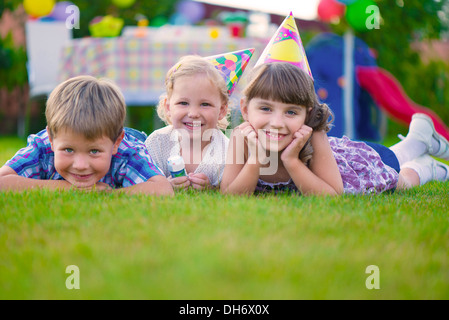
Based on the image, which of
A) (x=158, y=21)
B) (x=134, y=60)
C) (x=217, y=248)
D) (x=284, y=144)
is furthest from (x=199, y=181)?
(x=158, y=21)

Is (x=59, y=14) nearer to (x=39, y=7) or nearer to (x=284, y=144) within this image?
(x=39, y=7)

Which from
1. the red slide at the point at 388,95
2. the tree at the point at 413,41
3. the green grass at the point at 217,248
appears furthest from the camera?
the tree at the point at 413,41

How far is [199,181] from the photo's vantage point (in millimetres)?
2941

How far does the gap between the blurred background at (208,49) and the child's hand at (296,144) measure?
35.0 inches

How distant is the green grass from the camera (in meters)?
1.24

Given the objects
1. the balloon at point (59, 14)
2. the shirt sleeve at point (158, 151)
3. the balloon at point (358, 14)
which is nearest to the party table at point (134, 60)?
the balloon at point (358, 14)

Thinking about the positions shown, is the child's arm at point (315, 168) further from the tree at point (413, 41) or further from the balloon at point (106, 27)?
the tree at point (413, 41)

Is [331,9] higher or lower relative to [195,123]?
higher

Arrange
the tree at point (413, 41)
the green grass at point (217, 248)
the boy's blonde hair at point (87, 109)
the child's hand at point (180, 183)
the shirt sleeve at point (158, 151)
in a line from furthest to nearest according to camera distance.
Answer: the tree at point (413, 41)
the shirt sleeve at point (158, 151)
the child's hand at point (180, 183)
the boy's blonde hair at point (87, 109)
the green grass at point (217, 248)

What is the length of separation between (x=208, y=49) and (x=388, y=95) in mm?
2621

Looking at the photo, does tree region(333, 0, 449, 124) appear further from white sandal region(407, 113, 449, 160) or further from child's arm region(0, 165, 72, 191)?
child's arm region(0, 165, 72, 191)

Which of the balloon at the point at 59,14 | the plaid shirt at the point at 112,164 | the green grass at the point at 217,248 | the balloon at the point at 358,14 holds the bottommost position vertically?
the green grass at the point at 217,248

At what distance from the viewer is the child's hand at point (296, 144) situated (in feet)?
8.39
